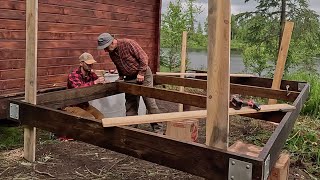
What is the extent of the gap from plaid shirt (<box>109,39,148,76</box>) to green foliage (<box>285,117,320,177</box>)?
2.58 metres

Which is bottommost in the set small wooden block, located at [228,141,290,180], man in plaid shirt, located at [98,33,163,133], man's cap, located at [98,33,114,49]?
small wooden block, located at [228,141,290,180]

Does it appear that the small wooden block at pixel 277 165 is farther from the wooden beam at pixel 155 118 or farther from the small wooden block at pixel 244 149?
the wooden beam at pixel 155 118

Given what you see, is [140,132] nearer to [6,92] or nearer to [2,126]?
[6,92]

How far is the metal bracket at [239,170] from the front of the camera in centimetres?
256

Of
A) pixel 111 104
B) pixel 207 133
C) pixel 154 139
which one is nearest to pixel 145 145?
pixel 154 139

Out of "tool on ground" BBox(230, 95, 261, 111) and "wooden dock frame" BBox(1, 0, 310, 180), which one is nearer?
"wooden dock frame" BBox(1, 0, 310, 180)

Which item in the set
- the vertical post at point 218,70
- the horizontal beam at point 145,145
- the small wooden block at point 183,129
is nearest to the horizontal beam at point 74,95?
the horizontal beam at point 145,145

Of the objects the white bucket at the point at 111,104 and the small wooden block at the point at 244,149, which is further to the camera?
the white bucket at the point at 111,104

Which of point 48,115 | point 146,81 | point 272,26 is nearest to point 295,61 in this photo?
point 272,26

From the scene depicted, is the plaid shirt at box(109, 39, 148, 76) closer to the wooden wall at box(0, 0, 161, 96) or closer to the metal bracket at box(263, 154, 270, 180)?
the wooden wall at box(0, 0, 161, 96)

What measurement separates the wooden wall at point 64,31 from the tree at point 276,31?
26.9 feet

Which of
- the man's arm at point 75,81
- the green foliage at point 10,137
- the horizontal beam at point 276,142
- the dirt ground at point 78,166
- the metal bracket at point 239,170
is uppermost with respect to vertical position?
the man's arm at point 75,81

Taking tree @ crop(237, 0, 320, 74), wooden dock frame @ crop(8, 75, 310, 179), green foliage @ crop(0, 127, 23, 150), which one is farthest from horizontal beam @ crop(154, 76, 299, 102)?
tree @ crop(237, 0, 320, 74)

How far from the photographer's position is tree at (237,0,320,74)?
16250 mm
